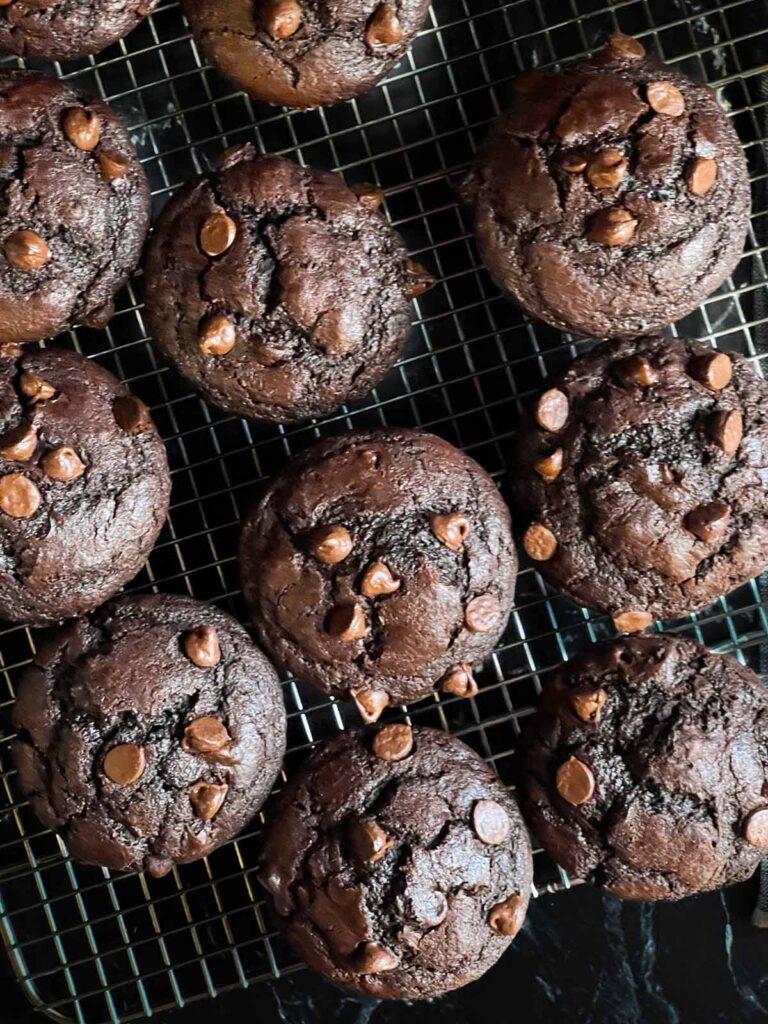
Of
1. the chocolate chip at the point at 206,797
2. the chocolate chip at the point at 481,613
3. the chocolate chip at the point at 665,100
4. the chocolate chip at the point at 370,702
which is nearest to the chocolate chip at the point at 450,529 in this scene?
the chocolate chip at the point at 481,613

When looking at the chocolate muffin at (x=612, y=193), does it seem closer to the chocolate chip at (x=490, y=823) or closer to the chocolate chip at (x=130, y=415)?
the chocolate chip at (x=130, y=415)

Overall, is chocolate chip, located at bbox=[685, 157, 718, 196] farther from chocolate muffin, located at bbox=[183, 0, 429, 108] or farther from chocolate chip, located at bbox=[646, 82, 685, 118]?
chocolate muffin, located at bbox=[183, 0, 429, 108]

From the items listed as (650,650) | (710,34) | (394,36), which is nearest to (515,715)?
(650,650)

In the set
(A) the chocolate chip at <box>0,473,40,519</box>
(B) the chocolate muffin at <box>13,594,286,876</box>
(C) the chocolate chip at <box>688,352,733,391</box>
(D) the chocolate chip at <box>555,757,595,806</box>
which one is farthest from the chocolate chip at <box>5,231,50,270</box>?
(D) the chocolate chip at <box>555,757,595,806</box>

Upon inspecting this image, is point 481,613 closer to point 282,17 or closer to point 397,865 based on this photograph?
→ point 397,865

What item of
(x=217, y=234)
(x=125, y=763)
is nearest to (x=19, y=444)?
(x=217, y=234)
